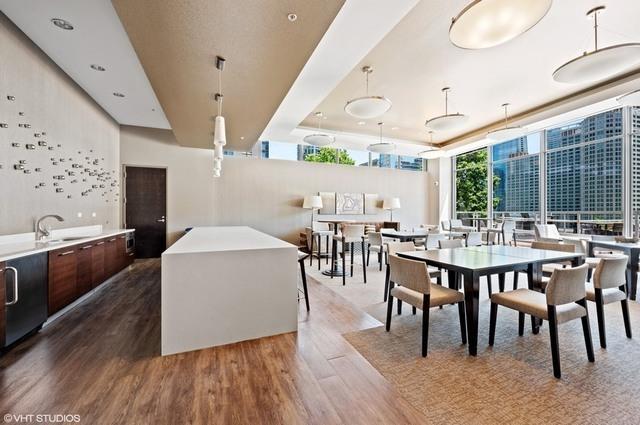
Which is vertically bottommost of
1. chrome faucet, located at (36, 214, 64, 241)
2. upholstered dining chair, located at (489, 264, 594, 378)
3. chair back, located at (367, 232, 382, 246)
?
upholstered dining chair, located at (489, 264, 594, 378)

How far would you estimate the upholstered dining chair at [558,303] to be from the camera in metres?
1.98

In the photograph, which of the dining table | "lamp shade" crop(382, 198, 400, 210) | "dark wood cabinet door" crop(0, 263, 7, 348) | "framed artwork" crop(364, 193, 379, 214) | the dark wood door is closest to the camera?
"dark wood cabinet door" crop(0, 263, 7, 348)

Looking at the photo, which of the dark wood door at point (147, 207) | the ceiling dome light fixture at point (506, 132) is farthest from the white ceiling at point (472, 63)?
the dark wood door at point (147, 207)

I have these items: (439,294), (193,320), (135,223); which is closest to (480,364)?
(439,294)

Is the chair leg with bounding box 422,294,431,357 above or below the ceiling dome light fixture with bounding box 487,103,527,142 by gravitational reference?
below

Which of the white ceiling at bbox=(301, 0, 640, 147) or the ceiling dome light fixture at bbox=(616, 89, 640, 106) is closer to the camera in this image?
the white ceiling at bbox=(301, 0, 640, 147)

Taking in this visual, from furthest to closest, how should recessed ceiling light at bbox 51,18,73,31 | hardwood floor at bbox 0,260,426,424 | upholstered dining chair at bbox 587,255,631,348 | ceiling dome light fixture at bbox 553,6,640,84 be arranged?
recessed ceiling light at bbox 51,18,73,31 → ceiling dome light fixture at bbox 553,6,640,84 → upholstered dining chair at bbox 587,255,631,348 → hardwood floor at bbox 0,260,426,424

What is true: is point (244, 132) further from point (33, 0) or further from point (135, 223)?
point (135, 223)

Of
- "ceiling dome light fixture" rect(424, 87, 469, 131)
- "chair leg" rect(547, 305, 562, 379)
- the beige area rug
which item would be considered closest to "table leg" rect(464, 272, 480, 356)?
the beige area rug

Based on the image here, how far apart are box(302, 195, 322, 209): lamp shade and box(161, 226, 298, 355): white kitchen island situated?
498 cm

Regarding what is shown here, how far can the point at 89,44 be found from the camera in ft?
10.5

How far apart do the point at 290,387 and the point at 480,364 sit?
147 centimetres

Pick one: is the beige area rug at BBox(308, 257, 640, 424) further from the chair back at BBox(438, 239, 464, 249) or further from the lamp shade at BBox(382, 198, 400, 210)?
the lamp shade at BBox(382, 198, 400, 210)

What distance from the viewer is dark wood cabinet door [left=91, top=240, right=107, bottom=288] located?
3773mm
